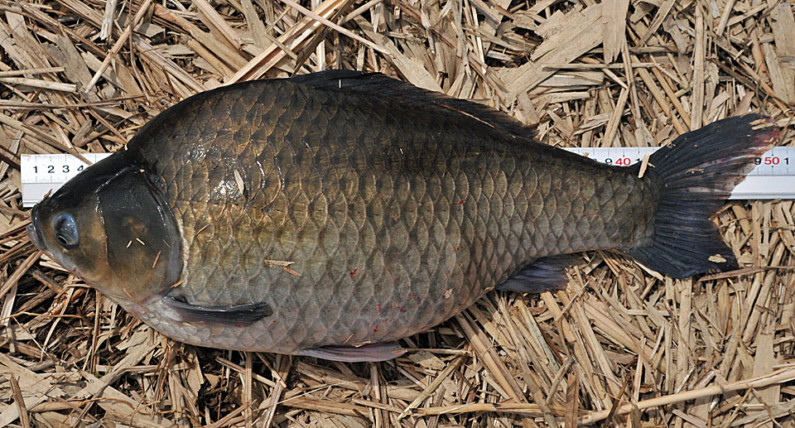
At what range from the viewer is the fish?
2.48m

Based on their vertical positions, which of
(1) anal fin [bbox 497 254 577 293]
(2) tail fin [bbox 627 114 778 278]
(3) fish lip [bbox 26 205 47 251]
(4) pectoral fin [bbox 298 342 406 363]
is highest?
(2) tail fin [bbox 627 114 778 278]

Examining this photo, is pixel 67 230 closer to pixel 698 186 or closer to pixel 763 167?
pixel 698 186

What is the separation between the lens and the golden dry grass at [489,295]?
307 centimetres

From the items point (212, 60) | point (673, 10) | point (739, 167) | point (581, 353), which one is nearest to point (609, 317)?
point (581, 353)

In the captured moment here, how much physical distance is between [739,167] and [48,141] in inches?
150

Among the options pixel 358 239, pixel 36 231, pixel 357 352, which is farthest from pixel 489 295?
pixel 36 231

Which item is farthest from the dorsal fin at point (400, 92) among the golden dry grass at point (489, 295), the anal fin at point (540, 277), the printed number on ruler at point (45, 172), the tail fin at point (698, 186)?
the printed number on ruler at point (45, 172)

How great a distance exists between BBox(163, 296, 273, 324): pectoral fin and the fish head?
0.13 m

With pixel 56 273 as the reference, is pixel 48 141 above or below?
above

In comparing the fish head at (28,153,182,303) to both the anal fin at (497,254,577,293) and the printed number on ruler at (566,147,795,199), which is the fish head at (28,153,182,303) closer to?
the anal fin at (497,254,577,293)

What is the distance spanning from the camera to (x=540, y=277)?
303 centimetres

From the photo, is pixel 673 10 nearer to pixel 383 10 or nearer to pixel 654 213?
→ pixel 654 213

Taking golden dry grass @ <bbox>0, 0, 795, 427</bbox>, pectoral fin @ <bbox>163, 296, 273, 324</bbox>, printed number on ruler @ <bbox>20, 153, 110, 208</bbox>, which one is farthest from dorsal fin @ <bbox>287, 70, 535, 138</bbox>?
printed number on ruler @ <bbox>20, 153, 110, 208</bbox>

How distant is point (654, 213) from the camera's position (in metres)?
3.03
